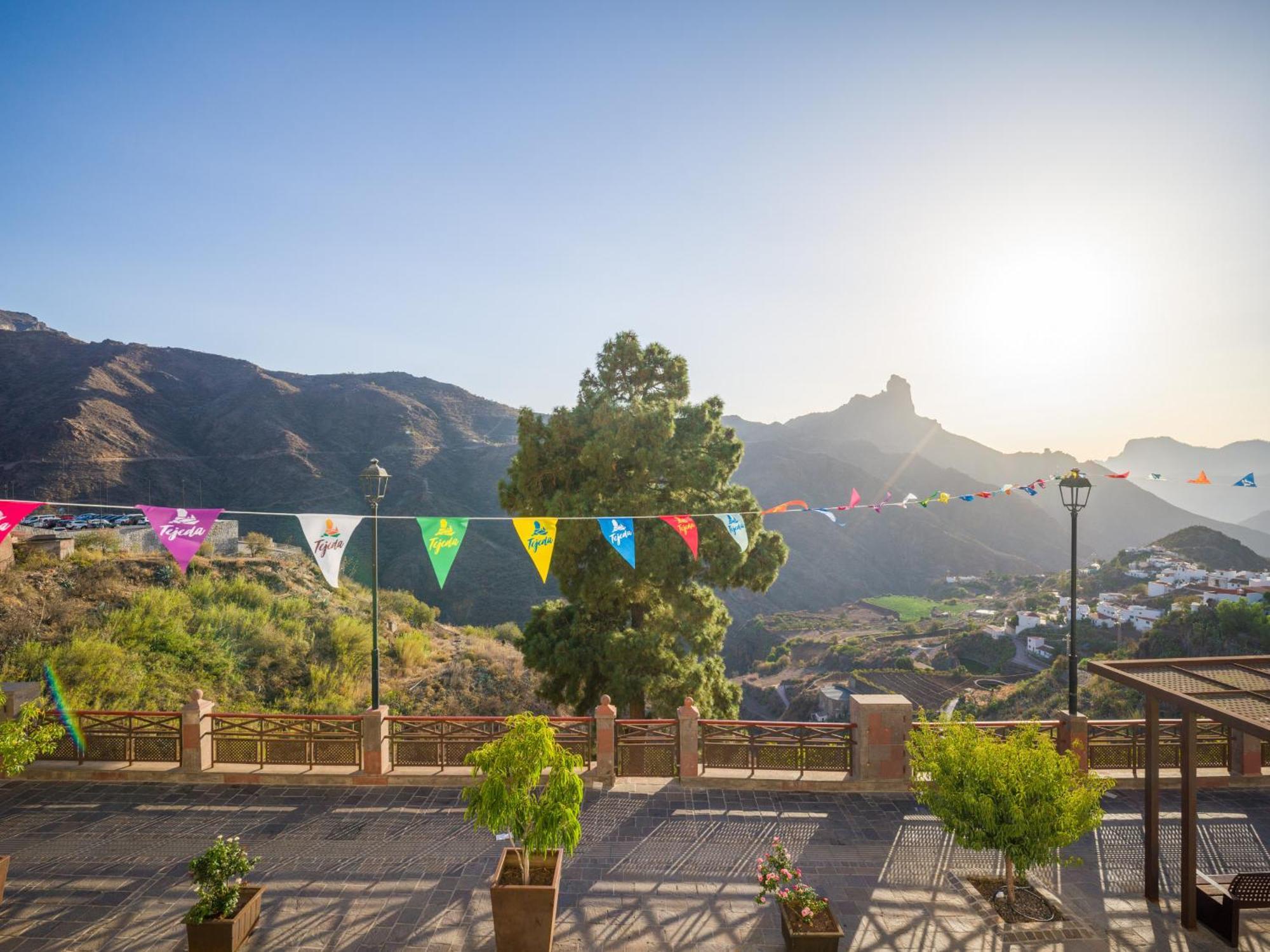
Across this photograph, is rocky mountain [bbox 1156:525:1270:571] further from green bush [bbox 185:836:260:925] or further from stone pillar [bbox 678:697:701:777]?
green bush [bbox 185:836:260:925]

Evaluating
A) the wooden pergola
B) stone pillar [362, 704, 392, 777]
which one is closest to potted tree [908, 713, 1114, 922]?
the wooden pergola

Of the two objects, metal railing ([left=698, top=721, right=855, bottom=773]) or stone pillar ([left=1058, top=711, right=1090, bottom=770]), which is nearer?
stone pillar ([left=1058, top=711, right=1090, bottom=770])

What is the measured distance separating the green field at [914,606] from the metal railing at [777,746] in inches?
3089

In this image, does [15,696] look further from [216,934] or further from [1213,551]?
[1213,551]

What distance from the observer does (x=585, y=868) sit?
302 inches

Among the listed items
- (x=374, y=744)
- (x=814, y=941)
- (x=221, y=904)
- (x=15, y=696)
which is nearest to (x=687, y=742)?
(x=814, y=941)

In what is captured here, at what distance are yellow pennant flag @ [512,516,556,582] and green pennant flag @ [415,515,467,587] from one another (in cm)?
101

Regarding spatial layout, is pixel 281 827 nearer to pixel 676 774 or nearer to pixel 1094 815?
pixel 676 774

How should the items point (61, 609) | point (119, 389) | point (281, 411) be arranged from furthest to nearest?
point (281, 411)
point (119, 389)
point (61, 609)

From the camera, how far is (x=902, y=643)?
221 feet

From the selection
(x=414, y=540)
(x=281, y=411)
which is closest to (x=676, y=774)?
(x=414, y=540)

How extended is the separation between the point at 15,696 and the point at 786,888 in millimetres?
12226

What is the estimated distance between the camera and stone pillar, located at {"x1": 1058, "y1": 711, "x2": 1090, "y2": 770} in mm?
9766

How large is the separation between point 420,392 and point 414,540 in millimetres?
47336
